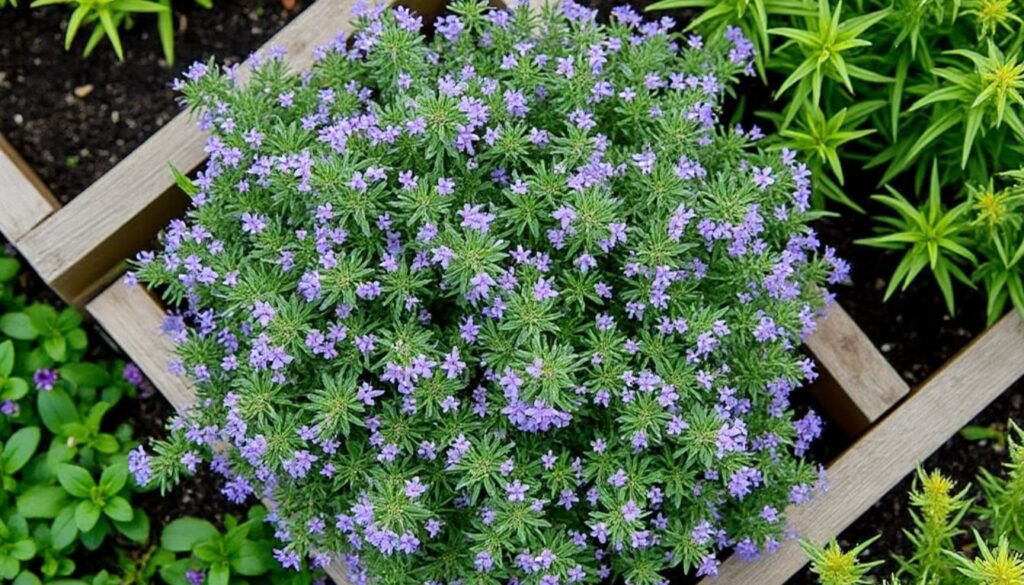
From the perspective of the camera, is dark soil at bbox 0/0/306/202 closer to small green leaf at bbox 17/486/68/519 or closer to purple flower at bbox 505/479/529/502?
small green leaf at bbox 17/486/68/519

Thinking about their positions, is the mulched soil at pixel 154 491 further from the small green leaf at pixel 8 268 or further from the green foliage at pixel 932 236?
the green foliage at pixel 932 236

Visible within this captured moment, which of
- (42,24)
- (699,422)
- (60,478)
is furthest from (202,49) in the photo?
(699,422)

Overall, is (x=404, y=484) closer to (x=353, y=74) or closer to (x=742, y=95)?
(x=353, y=74)

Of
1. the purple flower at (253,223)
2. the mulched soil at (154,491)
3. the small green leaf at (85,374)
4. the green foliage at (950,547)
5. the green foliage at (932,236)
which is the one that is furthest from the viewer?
the mulched soil at (154,491)

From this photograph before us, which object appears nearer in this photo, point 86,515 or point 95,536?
point 86,515

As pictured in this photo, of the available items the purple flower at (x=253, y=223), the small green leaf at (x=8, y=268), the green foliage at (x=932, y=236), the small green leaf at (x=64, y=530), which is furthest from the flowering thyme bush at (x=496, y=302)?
the small green leaf at (x=8, y=268)

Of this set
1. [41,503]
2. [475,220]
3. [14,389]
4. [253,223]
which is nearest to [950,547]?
[475,220]

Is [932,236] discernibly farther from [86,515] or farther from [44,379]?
[44,379]

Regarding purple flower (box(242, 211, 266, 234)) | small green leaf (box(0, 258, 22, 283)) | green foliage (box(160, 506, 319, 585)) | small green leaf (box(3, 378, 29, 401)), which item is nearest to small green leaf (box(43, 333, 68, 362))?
small green leaf (box(3, 378, 29, 401))
